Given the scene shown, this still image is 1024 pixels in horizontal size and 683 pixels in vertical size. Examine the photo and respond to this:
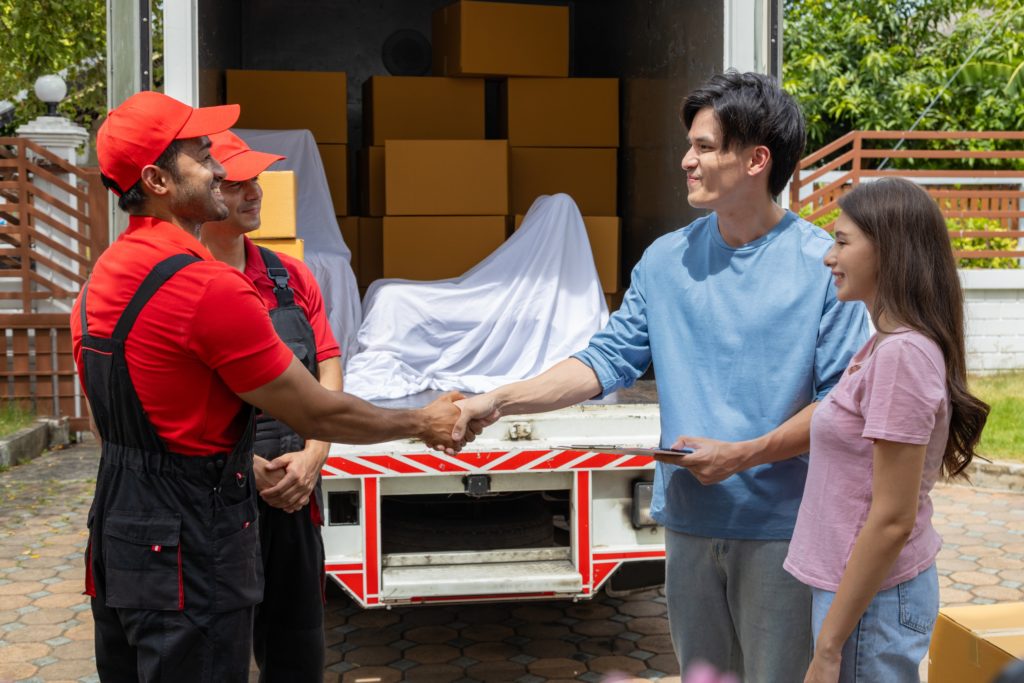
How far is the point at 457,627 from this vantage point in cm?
506

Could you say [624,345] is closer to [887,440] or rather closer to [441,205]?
[887,440]

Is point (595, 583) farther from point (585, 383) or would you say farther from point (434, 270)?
point (434, 270)

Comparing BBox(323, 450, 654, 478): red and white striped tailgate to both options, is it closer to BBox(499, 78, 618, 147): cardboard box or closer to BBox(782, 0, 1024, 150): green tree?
BBox(499, 78, 618, 147): cardboard box

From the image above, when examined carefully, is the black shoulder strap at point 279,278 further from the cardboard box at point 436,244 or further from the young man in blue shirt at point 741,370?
the cardboard box at point 436,244

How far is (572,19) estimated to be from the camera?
737 cm

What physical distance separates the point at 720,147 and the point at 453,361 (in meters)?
2.99

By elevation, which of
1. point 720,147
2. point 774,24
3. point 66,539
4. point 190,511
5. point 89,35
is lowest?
point 66,539

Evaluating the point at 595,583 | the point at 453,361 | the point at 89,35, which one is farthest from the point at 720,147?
the point at 89,35

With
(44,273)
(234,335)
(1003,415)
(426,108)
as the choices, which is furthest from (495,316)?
(44,273)

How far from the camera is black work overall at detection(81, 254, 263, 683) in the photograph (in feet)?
7.49

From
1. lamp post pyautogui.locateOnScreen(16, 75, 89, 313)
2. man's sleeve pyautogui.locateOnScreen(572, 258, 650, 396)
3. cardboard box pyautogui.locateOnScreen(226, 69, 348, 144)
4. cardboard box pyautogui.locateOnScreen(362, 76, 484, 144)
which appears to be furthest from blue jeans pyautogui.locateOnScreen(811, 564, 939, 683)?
lamp post pyautogui.locateOnScreen(16, 75, 89, 313)

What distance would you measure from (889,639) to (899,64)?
57.6ft

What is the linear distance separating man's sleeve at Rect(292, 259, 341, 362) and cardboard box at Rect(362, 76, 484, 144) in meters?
3.47

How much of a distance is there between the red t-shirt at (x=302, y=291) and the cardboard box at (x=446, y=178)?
2.85 m
